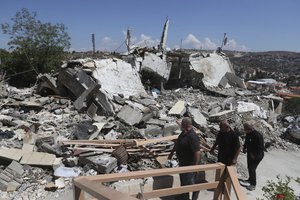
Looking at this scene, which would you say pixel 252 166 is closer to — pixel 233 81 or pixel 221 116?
pixel 221 116

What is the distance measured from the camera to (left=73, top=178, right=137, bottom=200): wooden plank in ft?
5.84

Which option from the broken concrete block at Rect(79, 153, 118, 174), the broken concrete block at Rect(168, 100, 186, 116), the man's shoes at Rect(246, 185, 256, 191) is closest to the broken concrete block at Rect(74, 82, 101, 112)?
the broken concrete block at Rect(168, 100, 186, 116)

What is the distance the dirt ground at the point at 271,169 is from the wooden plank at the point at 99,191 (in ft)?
13.6

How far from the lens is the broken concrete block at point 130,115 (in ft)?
34.0

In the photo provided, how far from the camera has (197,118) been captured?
11352mm

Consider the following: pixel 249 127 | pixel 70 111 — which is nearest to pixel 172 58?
pixel 70 111

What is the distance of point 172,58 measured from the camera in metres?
18.2

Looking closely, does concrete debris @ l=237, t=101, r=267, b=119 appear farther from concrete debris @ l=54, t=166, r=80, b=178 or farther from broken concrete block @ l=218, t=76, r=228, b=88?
concrete debris @ l=54, t=166, r=80, b=178

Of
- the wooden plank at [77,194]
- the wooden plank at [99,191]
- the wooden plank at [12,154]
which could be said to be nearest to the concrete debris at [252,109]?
the wooden plank at [12,154]

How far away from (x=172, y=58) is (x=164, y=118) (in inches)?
301

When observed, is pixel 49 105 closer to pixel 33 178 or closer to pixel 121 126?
pixel 121 126

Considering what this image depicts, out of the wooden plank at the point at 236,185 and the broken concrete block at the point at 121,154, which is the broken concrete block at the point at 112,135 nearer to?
the broken concrete block at the point at 121,154

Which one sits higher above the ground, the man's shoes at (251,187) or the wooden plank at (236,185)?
the wooden plank at (236,185)

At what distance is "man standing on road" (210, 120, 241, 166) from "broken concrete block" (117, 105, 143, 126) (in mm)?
4361
